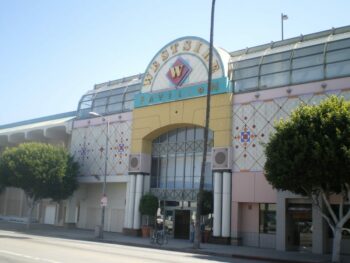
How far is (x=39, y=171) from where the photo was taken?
4012cm

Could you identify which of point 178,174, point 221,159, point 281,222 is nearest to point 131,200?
point 178,174

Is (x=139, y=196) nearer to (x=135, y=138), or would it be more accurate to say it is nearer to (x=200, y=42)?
(x=135, y=138)

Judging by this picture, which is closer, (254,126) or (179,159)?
(254,126)

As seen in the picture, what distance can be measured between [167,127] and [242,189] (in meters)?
9.20

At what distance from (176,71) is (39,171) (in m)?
15.1

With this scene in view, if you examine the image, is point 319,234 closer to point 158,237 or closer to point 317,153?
point 317,153

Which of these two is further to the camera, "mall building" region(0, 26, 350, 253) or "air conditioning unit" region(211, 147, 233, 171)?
"air conditioning unit" region(211, 147, 233, 171)

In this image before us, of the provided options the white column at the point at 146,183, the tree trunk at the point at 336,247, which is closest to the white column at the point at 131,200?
the white column at the point at 146,183

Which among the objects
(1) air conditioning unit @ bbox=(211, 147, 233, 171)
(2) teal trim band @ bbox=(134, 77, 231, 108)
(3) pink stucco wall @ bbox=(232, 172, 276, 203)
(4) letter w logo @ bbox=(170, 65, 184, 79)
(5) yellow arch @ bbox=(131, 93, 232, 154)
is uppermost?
(4) letter w logo @ bbox=(170, 65, 184, 79)

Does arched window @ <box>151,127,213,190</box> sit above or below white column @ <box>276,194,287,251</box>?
above

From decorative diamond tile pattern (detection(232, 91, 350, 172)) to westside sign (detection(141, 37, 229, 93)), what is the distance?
368 cm

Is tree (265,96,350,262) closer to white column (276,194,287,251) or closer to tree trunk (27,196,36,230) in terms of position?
white column (276,194,287,251)

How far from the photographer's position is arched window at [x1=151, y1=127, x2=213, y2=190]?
Result: 118 feet

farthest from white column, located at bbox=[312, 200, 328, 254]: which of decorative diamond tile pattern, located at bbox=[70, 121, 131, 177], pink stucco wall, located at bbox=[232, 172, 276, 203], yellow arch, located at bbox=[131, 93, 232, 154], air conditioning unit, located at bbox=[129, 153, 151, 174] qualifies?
decorative diamond tile pattern, located at bbox=[70, 121, 131, 177]
